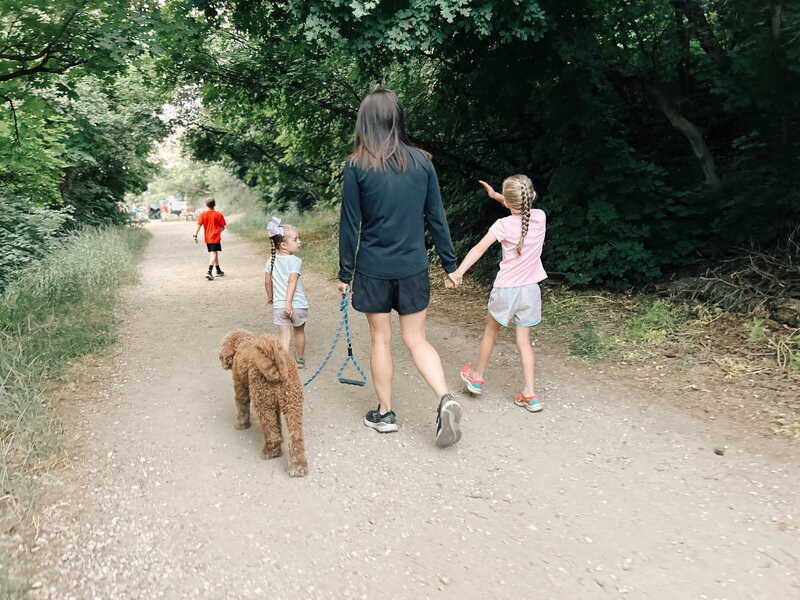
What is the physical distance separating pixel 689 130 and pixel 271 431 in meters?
6.44

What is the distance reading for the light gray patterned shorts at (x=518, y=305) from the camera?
475cm

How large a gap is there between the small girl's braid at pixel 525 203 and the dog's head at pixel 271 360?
212 cm

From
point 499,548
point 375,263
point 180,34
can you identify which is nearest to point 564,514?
point 499,548

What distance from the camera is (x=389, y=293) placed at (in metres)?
4.03

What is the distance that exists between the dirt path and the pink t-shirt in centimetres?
103

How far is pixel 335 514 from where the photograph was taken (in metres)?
3.34

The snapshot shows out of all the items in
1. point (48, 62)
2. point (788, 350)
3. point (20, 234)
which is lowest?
point (20, 234)

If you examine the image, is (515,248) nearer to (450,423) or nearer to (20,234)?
(450,423)

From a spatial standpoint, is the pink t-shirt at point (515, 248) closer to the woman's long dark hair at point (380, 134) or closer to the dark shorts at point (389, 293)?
the dark shorts at point (389, 293)

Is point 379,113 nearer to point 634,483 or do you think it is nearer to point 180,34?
point 634,483

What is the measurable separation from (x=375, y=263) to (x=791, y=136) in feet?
16.0

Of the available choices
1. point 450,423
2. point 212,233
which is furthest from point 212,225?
point 450,423

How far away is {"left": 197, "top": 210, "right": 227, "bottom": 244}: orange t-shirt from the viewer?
12.4 m

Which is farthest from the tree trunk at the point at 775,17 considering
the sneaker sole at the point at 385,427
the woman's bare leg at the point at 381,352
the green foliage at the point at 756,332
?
the sneaker sole at the point at 385,427
